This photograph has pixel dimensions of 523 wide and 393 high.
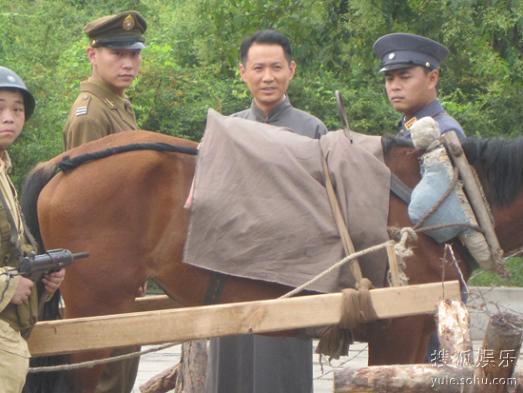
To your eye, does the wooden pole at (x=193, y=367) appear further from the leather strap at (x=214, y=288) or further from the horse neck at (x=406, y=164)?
the horse neck at (x=406, y=164)

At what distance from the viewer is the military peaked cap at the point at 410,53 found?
520 cm

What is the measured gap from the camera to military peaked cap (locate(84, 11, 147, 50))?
18.2 ft

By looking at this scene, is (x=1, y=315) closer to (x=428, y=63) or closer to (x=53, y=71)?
(x=428, y=63)

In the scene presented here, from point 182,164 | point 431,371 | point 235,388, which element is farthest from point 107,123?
point 431,371

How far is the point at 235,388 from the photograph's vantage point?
18.4ft

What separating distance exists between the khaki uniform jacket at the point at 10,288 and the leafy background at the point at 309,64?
Answer: 541 centimetres

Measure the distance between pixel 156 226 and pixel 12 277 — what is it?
3.04ft

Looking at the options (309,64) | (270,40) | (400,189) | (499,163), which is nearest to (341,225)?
(400,189)

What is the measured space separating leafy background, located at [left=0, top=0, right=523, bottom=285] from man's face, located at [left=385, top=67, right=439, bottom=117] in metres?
3.82

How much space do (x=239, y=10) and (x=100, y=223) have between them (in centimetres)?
567

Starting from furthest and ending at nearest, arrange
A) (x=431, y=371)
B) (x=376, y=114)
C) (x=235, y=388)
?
(x=376, y=114), (x=235, y=388), (x=431, y=371)

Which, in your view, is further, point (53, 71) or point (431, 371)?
point (53, 71)

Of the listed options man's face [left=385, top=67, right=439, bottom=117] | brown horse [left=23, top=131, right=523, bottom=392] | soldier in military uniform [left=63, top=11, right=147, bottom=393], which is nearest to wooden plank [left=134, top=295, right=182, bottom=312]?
brown horse [left=23, top=131, right=523, bottom=392]

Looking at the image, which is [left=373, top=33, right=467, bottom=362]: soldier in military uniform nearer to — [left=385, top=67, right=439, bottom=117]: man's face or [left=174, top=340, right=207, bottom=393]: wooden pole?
[left=385, top=67, right=439, bottom=117]: man's face
